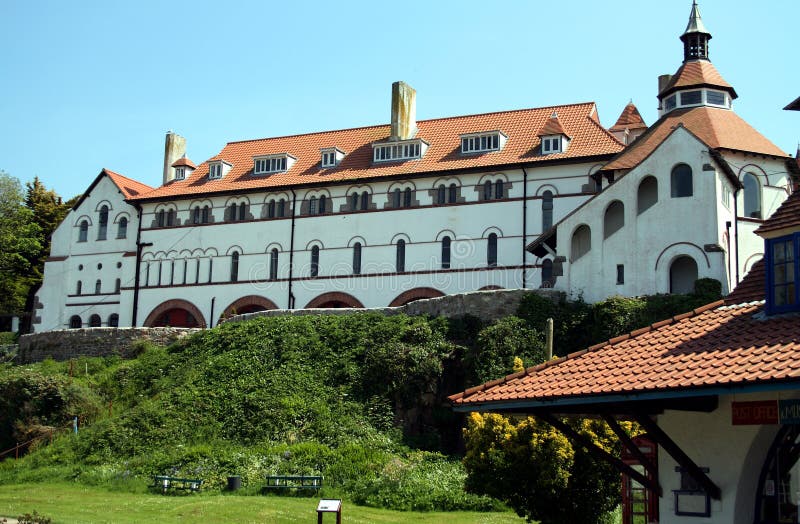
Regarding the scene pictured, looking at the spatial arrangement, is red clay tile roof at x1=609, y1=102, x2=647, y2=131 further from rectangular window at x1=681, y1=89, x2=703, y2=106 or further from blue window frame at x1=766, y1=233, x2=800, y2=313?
blue window frame at x1=766, y1=233, x2=800, y2=313

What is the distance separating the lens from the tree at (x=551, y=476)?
2128cm

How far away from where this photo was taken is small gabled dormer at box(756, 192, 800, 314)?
527 inches

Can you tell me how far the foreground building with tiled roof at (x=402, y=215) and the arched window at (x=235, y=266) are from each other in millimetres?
63

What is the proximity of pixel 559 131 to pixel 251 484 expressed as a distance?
2633 cm

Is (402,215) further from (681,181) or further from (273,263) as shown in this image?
(681,181)

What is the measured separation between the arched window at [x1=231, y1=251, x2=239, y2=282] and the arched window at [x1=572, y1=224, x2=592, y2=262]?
20.8m

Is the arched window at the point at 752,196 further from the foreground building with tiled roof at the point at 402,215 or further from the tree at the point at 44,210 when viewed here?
the tree at the point at 44,210

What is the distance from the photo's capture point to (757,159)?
3978cm

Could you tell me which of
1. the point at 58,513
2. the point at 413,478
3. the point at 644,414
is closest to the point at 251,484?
the point at 413,478

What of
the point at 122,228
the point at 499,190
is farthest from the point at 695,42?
the point at 122,228

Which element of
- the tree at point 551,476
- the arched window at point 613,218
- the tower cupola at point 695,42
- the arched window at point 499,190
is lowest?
the tree at point 551,476

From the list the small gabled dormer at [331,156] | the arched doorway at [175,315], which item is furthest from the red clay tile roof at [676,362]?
the arched doorway at [175,315]

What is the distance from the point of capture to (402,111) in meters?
54.4

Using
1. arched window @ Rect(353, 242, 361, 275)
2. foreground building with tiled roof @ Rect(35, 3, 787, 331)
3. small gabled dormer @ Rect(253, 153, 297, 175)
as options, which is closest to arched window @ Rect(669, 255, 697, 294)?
foreground building with tiled roof @ Rect(35, 3, 787, 331)
